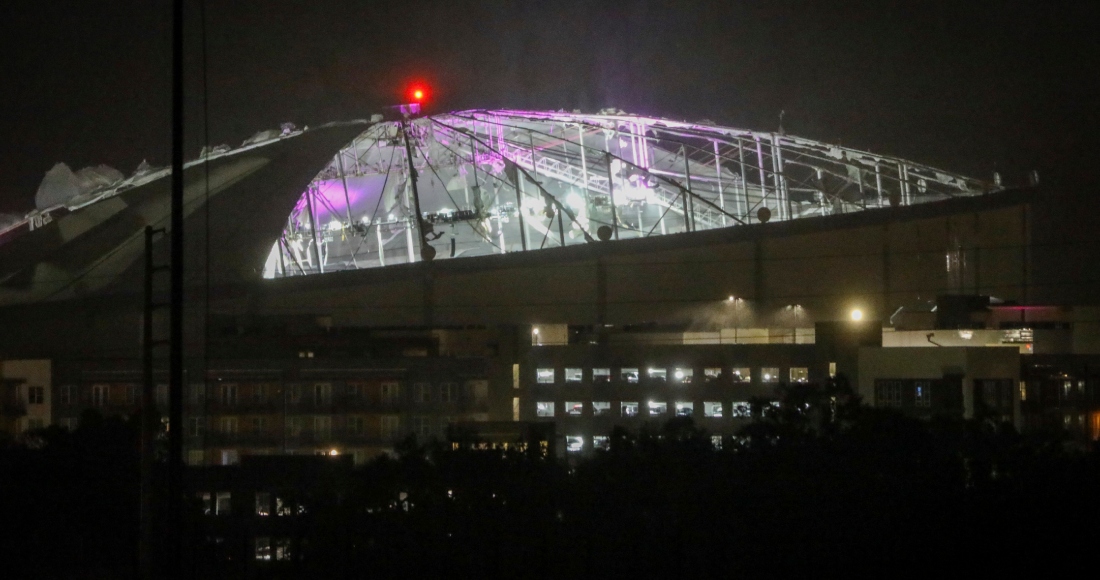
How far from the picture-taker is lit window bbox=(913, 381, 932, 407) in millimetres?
23953

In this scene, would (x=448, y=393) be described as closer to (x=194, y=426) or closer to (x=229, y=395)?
(x=229, y=395)

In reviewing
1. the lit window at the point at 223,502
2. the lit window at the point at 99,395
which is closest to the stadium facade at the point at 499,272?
the lit window at the point at 99,395

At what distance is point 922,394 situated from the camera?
79.2ft

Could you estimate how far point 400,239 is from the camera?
90.5 ft

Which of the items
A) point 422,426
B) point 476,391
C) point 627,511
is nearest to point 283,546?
point 627,511

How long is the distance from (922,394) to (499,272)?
30.1 feet

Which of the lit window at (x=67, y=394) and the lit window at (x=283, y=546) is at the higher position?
the lit window at (x=67, y=394)

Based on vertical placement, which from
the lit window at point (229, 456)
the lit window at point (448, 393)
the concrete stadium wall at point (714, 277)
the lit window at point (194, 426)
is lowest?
the lit window at point (229, 456)

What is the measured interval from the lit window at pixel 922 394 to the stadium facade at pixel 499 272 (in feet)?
1.03

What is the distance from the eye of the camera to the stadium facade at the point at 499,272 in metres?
22.2

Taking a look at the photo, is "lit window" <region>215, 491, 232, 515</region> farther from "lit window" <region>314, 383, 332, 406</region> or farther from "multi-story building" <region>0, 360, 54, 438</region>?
"multi-story building" <region>0, 360, 54, 438</region>

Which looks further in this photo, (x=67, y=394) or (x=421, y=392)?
(x=421, y=392)

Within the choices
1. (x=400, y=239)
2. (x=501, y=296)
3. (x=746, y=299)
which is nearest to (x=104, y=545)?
(x=501, y=296)

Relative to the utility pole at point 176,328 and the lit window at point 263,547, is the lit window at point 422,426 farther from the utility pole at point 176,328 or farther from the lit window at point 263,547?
the utility pole at point 176,328
